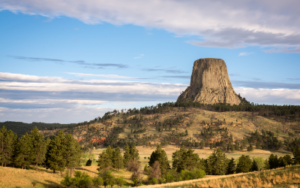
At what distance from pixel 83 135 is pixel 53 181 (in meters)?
146

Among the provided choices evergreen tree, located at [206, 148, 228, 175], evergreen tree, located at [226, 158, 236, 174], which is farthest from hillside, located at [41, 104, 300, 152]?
evergreen tree, located at [206, 148, 228, 175]

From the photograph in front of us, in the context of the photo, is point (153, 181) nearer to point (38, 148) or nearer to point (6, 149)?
point (38, 148)

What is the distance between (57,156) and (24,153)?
10.0 m

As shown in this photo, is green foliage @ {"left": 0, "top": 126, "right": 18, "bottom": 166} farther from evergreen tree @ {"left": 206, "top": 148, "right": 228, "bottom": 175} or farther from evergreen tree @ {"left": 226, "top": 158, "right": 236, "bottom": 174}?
evergreen tree @ {"left": 226, "top": 158, "right": 236, "bottom": 174}

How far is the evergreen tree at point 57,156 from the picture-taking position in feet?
204

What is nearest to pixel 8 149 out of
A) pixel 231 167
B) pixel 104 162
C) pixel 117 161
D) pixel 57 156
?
pixel 57 156

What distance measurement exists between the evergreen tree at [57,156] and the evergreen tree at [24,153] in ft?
16.6

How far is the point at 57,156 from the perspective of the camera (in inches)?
2466

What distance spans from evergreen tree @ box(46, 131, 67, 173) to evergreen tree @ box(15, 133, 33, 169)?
5068mm

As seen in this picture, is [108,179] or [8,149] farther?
[8,149]

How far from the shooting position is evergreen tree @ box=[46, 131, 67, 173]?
62.1 meters

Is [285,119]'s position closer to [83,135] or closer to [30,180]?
[83,135]

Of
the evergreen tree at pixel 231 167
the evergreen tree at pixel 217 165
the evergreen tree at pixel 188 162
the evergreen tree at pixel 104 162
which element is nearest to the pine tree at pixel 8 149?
the evergreen tree at pixel 104 162

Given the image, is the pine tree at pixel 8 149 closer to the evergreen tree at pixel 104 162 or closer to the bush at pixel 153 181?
the evergreen tree at pixel 104 162
